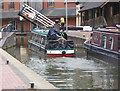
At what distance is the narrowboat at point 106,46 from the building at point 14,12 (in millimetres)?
36249

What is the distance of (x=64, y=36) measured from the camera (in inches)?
1013

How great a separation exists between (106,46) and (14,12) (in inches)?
1662

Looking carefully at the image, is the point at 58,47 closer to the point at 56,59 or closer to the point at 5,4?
the point at 56,59

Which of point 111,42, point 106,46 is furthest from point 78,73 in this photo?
point 106,46

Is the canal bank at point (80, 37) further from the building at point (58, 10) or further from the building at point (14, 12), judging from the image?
the building at point (14, 12)

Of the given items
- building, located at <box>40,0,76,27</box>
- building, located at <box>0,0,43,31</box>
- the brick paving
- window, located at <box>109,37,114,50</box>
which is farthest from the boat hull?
building, located at <box>0,0,43,31</box>

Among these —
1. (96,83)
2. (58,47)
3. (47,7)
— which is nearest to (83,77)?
(96,83)

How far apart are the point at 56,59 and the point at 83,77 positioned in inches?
271

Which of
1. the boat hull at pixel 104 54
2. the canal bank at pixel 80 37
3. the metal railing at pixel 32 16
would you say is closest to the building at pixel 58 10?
the metal railing at pixel 32 16

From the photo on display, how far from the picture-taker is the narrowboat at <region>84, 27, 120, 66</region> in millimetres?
19227

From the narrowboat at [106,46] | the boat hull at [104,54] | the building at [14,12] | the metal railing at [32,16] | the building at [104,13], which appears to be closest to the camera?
the boat hull at [104,54]

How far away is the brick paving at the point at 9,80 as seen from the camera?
11542 mm

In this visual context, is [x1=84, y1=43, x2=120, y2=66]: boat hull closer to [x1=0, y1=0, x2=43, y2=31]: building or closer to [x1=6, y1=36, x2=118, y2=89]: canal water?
[x1=6, y1=36, x2=118, y2=89]: canal water

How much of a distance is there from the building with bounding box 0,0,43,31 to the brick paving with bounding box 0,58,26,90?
44981 millimetres
